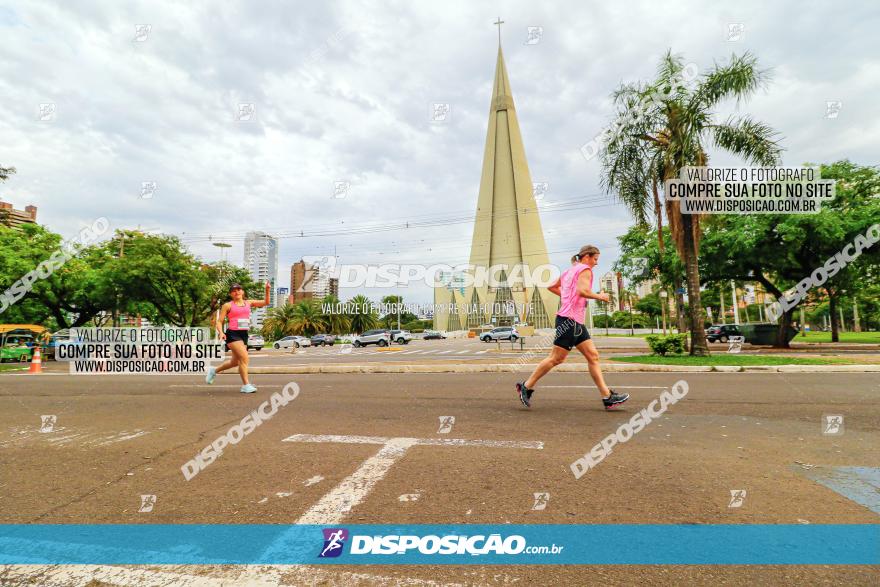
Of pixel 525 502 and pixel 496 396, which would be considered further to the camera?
pixel 496 396

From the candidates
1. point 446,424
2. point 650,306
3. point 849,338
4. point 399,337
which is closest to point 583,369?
point 446,424

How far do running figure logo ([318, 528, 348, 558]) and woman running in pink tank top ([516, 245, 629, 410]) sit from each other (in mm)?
3731

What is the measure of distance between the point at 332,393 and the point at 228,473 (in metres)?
4.24

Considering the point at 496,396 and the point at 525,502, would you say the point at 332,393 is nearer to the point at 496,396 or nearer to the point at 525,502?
the point at 496,396

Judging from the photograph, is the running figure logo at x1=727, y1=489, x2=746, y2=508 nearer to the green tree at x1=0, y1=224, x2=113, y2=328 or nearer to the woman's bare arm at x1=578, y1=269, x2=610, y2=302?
the woman's bare arm at x1=578, y1=269, x2=610, y2=302

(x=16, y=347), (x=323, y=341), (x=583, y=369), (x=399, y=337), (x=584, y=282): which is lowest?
(x=323, y=341)

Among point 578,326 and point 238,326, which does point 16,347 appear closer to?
point 238,326

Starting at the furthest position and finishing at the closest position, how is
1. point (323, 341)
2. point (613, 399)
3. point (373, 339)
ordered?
point (323, 341), point (373, 339), point (613, 399)

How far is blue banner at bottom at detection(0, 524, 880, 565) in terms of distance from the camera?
6.77 feet

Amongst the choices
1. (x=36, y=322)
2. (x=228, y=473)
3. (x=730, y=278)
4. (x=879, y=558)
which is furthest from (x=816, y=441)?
(x=36, y=322)

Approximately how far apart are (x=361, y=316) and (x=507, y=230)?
38723mm

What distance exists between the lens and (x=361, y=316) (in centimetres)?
6644

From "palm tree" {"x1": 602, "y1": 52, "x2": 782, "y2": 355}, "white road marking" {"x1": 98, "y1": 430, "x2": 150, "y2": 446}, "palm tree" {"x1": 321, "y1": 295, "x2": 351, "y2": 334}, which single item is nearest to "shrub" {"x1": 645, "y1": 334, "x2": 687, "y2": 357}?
"palm tree" {"x1": 602, "y1": 52, "x2": 782, "y2": 355}

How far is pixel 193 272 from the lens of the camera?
3319 cm
